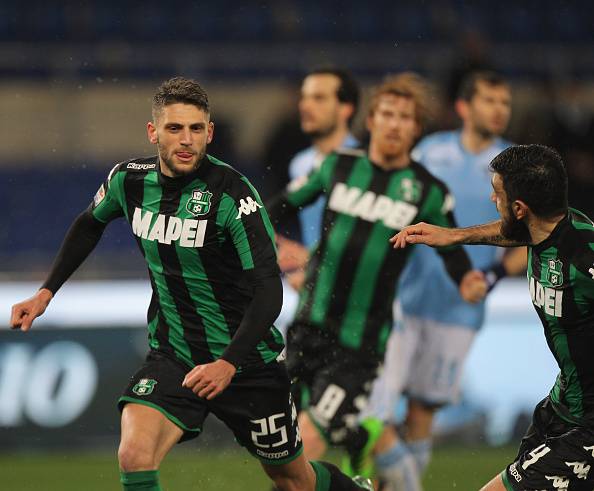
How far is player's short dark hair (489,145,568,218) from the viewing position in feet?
17.3

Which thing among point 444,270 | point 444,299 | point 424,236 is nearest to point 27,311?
point 424,236

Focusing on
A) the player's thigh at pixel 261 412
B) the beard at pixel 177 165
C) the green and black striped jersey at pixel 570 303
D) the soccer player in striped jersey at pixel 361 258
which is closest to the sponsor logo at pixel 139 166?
the beard at pixel 177 165

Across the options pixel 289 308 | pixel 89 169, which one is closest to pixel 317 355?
pixel 289 308

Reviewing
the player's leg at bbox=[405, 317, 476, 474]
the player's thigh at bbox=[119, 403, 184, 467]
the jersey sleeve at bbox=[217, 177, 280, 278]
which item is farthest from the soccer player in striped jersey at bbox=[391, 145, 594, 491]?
the player's leg at bbox=[405, 317, 476, 474]

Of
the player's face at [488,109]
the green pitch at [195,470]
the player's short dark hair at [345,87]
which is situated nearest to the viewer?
the green pitch at [195,470]

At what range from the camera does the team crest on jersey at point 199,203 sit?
560cm

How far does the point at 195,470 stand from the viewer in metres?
8.45

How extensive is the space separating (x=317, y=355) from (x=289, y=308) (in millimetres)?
2595

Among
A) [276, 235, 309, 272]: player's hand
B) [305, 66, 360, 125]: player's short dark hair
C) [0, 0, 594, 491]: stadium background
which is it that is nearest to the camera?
[276, 235, 309, 272]: player's hand

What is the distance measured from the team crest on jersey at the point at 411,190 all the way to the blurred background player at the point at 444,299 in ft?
3.92

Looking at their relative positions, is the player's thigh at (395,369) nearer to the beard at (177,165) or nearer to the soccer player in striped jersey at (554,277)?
the soccer player in striped jersey at (554,277)

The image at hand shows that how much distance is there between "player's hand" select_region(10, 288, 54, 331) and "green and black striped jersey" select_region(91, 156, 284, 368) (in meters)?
0.51

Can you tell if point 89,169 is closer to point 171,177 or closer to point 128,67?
point 128,67

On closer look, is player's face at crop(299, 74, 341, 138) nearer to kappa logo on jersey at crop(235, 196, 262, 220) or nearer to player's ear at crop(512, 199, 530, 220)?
kappa logo on jersey at crop(235, 196, 262, 220)
